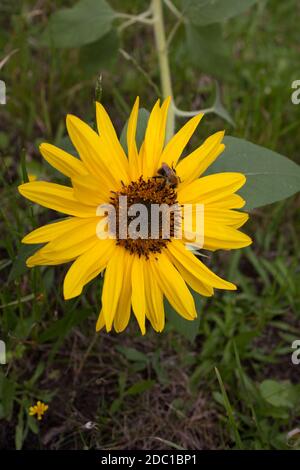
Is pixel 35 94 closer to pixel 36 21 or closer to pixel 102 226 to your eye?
pixel 36 21

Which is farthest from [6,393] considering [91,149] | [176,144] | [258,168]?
[258,168]

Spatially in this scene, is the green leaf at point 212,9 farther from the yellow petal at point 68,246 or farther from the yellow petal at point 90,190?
the yellow petal at point 68,246

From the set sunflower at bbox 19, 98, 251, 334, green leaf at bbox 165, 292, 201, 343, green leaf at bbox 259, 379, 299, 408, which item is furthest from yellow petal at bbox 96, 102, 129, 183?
green leaf at bbox 259, 379, 299, 408

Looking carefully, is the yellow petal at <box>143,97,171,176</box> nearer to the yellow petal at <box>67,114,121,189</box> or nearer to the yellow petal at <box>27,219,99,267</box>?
the yellow petal at <box>67,114,121,189</box>

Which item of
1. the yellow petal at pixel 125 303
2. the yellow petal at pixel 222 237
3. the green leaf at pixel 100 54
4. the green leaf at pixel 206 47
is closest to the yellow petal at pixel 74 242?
the yellow petal at pixel 125 303
